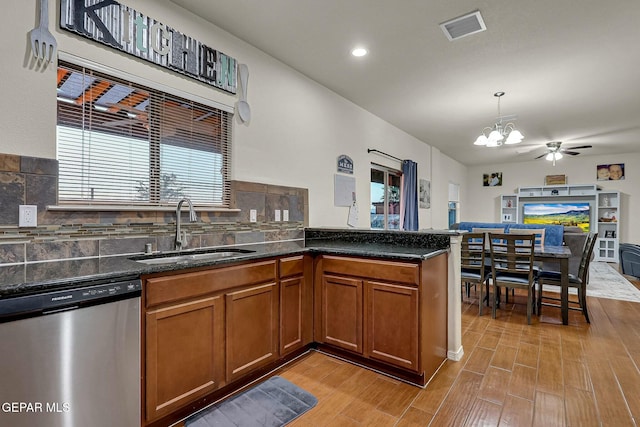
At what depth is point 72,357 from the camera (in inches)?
53.1

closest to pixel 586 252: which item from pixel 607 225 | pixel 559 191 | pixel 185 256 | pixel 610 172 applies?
pixel 185 256

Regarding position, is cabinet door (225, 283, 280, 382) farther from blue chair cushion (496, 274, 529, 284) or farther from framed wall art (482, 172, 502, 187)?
framed wall art (482, 172, 502, 187)

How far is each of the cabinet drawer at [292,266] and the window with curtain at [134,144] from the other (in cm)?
80

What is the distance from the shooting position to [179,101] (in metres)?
2.46

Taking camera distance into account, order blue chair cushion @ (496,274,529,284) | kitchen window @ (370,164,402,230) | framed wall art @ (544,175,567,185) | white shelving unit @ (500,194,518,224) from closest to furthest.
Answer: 1. blue chair cushion @ (496,274,529,284)
2. kitchen window @ (370,164,402,230)
3. framed wall art @ (544,175,567,185)
4. white shelving unit @ (500,194,518,224)

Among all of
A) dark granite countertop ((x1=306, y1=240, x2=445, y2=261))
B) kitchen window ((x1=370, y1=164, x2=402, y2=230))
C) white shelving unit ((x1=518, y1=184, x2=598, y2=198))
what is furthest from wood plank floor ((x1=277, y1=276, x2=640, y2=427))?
white shelving unit ((x1=518, y1=184, x2=598, y2=198))

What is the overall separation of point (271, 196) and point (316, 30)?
154 cm

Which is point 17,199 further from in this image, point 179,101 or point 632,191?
point 632,191

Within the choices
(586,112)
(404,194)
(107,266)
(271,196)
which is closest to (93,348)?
(107,266)

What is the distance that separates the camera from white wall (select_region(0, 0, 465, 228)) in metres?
1.71

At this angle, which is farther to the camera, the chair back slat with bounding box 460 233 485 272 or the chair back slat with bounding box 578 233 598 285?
the chair back slat with bounding box 460 233 485 272

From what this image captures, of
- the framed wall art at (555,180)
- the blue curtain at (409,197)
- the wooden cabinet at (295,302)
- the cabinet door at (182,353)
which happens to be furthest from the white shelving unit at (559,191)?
the cabinet door at (182,353)

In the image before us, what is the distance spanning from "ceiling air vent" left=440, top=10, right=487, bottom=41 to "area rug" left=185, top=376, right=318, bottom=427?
10.1 ft

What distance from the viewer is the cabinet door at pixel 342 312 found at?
245 centimetres
